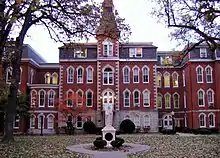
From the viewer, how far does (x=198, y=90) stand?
4459 cm

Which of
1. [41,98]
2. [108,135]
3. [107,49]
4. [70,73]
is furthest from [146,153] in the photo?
[41,98]

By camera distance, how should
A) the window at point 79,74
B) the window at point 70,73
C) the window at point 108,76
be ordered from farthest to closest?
the window at point 79,74
the window at point 70,73
the window at point 108,76

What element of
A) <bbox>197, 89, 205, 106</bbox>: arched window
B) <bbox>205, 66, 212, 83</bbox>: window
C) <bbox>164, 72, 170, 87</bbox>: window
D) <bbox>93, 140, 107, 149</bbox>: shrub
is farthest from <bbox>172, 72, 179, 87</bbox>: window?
<bbox>93, 140, 107, 149</bbox>: shrub

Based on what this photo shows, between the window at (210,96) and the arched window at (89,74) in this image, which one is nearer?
the window at (210,96)

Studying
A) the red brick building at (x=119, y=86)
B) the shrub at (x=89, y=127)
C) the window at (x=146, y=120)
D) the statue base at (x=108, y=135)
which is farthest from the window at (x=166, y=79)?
the statue base at (x=108, y=135)

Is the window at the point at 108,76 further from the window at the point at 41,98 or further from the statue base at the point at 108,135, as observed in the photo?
the statue base at the point at 108,135

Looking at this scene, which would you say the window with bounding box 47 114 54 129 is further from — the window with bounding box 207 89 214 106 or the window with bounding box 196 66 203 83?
the window with bounding box 207 89 214 106

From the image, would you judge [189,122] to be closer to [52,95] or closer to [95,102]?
[95,102]

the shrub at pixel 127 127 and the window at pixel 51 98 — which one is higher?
the window at pixel 51 98

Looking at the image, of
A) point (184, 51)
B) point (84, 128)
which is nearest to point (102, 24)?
point (184, 51)

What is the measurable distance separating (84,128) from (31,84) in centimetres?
1064

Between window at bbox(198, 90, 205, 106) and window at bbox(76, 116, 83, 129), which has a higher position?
window at bbox(198, 90, 205, 106)

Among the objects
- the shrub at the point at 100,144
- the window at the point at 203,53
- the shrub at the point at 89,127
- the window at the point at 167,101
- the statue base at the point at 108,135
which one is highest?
the window at the point at 203,53

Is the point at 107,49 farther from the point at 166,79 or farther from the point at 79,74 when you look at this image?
the point at 166,79
